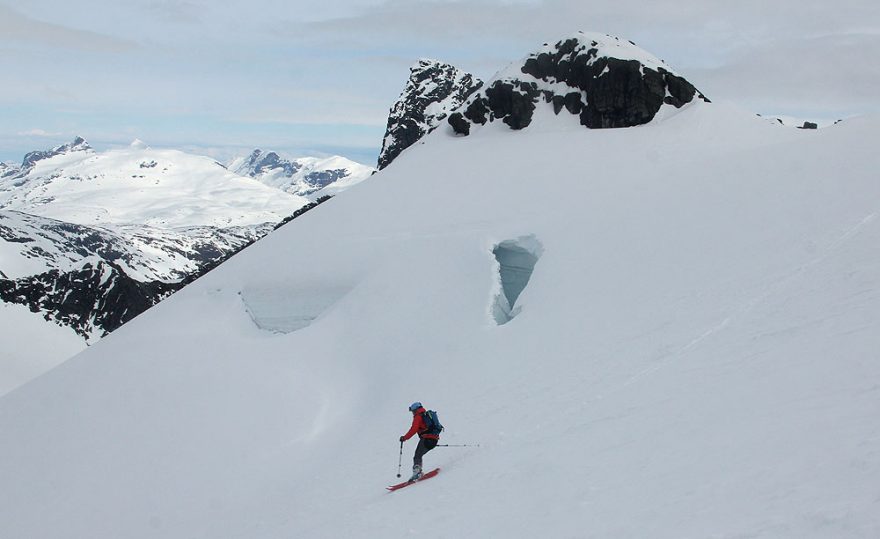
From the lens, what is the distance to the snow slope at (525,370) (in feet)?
33.3

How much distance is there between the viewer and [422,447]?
1653cm

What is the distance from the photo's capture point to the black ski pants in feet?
53.8

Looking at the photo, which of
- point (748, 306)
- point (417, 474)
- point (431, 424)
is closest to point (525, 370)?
point (431, 424)

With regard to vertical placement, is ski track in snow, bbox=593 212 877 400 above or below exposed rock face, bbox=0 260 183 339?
above

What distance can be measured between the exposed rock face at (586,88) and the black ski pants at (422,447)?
4095cm

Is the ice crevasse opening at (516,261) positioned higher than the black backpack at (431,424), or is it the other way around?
the ice crevasse opening at (516,261)

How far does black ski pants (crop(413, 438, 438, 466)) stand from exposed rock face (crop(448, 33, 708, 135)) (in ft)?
134

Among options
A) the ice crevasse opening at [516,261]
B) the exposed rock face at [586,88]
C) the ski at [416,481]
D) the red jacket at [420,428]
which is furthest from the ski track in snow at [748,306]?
the exposed rock face at [586,88]

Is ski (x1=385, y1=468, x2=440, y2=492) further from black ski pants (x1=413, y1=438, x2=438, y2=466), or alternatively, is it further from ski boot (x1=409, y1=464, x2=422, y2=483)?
black ski pants (x1=413, y1=438, x2=438, y2=466)

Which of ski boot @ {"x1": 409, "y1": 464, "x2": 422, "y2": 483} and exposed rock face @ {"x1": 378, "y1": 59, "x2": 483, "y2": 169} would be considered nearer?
ski boot @ {"x1": 409, "y1": 464, "x2": 422, "y2": 483}

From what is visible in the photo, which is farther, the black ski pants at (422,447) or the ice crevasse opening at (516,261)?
the ice crevasse opening at (516,261)

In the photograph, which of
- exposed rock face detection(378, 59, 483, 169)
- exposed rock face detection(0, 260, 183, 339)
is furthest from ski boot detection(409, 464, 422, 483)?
exposed rock face detection(0, 260, 183, 339)

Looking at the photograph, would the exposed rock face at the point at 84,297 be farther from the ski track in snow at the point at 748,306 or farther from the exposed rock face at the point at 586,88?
the ski track in snow at the point at 748,306

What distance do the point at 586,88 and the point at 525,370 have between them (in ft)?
124
